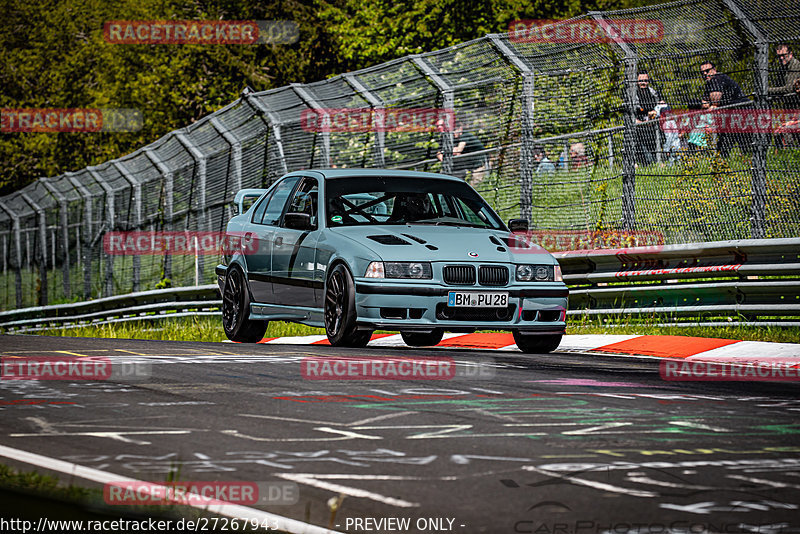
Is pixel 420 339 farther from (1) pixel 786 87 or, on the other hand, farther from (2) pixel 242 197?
(1) pixel 786 87

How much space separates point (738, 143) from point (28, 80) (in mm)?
48555

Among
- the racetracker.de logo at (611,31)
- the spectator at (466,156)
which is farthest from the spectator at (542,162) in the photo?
the racetracker.de logo at (611,31)

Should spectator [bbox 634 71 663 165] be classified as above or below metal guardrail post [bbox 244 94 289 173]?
below

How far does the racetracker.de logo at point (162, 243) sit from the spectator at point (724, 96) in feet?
25.9

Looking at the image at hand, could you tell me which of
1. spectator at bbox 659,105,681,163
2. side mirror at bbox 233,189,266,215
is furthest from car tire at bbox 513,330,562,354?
side mirror at bbox 233,189,266,215

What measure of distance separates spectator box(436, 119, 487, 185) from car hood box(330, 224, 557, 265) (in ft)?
13.7

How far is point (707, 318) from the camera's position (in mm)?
12320

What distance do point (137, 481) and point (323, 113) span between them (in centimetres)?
1252

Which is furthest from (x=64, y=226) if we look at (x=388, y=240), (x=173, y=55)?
(x=388, y=240)

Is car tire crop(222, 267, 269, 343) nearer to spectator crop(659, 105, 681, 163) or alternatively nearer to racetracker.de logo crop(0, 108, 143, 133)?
spectator crop(659, 105, 681, 163)

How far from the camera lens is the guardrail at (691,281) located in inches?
454

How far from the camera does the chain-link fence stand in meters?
12.1

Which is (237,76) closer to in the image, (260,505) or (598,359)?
(598,359)

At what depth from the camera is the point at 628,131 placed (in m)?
13.2
